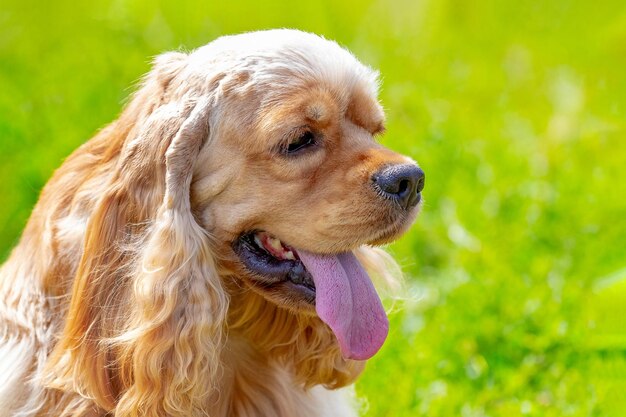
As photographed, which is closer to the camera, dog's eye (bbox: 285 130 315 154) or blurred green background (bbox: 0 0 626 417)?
dog's eye (bbox: 285 130 315 154)

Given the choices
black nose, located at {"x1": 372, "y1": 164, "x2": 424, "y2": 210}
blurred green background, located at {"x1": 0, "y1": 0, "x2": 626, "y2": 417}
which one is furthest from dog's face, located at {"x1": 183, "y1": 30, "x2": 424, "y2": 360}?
blurred green background, located at {"x1": 0, "y1": 0, "x2": 626, "y2": 417}

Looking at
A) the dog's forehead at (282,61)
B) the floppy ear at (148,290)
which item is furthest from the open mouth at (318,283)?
the dog's forehead at (282,61)

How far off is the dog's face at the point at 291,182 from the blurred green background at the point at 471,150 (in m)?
1.26

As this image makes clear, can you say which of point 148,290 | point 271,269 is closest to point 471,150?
Answer: point 271,269

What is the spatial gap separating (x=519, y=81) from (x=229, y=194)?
5.22m

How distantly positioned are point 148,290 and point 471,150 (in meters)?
4.01

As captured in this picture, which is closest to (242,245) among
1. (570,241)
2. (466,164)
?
(570,241)

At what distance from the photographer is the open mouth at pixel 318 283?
3.34 meters

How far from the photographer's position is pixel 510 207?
6211 mm

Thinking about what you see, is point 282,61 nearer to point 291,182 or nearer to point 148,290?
point 291,182

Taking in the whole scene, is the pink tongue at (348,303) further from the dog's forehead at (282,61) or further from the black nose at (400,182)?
the dog's forehead at (282,61)

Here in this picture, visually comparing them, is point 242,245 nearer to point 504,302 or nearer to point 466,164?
point 504,302

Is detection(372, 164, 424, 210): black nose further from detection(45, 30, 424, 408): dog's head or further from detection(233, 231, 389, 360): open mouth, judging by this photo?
detection(233, 231, 389, 360): open mouth

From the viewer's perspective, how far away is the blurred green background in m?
4.87
